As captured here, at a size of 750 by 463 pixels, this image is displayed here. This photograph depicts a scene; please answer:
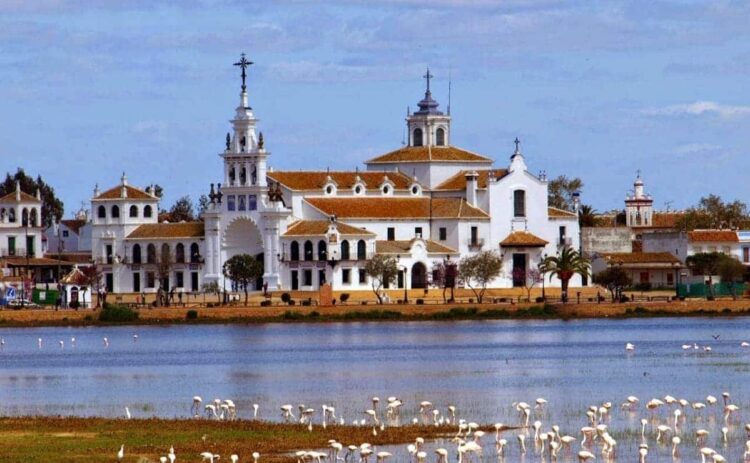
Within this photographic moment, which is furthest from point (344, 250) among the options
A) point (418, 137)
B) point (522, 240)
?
point (418, 137)

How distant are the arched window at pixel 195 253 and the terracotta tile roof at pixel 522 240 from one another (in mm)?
20187

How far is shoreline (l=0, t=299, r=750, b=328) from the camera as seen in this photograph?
363 feet

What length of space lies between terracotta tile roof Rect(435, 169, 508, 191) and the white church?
0.10 meters

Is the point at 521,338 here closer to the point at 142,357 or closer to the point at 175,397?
the point at 142,357

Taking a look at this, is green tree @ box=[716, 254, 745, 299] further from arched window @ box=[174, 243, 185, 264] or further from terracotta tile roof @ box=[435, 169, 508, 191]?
arched window @ box=[174, 243, 185, 264]

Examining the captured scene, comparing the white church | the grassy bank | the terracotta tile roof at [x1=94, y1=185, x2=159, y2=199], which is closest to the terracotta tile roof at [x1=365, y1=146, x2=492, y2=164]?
the white church

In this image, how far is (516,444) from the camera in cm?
4578

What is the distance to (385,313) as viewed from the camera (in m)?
114

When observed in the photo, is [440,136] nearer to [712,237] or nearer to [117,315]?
[712,237]

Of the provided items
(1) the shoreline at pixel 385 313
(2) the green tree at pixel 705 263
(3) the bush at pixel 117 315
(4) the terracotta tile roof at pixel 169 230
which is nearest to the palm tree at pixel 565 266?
(2) the green tree at pixel 705 263

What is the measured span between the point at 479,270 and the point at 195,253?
20648 millimetres

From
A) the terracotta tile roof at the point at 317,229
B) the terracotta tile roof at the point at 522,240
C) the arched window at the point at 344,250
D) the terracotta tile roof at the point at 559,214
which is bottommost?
the arched window at the point at 344,250

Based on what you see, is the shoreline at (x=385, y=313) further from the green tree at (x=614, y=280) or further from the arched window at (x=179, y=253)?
the arched window at (x=179, y=253)

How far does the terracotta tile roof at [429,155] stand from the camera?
14900cm
